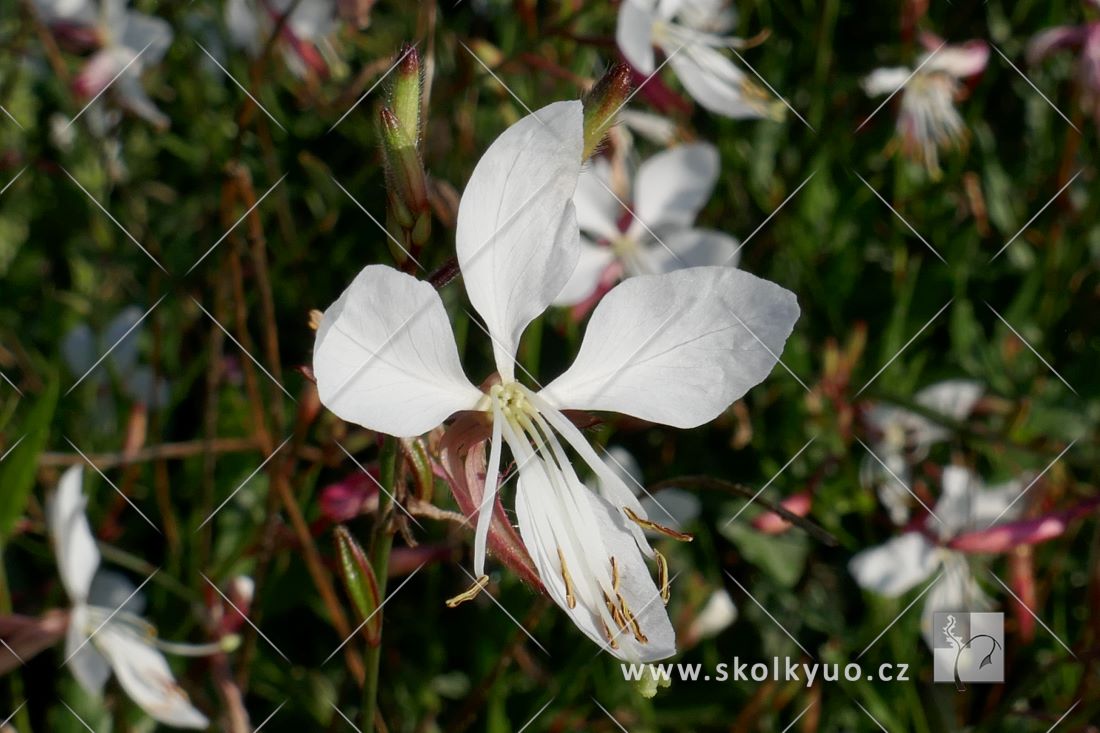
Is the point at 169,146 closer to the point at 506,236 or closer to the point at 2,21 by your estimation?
the point at 2,21

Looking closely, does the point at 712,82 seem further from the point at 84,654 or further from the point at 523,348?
the point at 84,654

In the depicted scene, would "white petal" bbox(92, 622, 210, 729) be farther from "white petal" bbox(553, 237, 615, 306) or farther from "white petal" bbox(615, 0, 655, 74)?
"white petal" bbox(615, 0, 655, 74)

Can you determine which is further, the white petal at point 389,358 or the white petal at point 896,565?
the white petal at point 896,565

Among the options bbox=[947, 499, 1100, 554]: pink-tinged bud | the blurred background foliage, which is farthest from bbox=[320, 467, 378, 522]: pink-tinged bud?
bbox=[947, 499, 1100, 554]: pink-tinged bud

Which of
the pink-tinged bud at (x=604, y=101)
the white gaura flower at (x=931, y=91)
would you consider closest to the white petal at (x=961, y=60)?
the white gaura flower at (x=931, y=91)

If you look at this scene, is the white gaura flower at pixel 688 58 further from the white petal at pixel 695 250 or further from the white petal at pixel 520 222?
the white petal at pixel 520 222

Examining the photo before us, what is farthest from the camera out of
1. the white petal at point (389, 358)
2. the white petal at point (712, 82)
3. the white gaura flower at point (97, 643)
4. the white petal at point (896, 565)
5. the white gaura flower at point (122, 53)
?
the white gaura flower at point (122, 53)

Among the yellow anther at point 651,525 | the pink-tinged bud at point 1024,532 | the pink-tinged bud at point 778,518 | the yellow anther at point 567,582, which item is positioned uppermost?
the yellow anther at point 567,582
